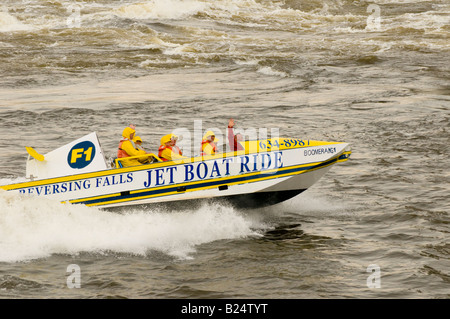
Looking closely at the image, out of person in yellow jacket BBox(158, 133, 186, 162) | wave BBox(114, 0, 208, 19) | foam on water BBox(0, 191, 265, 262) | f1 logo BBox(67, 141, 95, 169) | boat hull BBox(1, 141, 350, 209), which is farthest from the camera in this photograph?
wave BBox(114, 0, 208, 19)

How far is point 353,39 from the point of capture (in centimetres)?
3800

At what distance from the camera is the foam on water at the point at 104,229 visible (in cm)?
1215

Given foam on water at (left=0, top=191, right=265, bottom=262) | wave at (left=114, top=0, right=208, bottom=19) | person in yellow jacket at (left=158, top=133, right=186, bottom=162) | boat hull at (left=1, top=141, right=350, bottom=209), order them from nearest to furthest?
foam on water at (left=0, top=191, right=265, bottom=262), boat hull at (left=1, top=141, right=350, bottom=209), person in yellow jacket at (left=158, top=133, right=186, bottom=162), wave at (left=114, top=0, right=208, bottom=19)

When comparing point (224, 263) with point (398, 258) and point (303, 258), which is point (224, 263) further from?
point (398, 258)

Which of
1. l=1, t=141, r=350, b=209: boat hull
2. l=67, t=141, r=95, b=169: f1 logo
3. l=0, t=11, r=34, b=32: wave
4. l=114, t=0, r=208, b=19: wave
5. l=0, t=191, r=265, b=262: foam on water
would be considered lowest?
l=0, t=191, r=265, b=262: foam on water

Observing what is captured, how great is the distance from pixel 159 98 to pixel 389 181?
12206mm

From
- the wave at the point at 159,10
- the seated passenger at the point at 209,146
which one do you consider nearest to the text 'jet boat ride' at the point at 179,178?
the seated passenger at the point at 209,146

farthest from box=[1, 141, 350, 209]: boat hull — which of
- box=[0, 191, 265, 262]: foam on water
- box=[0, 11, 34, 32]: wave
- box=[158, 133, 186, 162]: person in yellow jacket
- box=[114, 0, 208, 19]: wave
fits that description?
box=[114, 0, 208, 19]: wave

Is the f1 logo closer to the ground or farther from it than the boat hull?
farther from it

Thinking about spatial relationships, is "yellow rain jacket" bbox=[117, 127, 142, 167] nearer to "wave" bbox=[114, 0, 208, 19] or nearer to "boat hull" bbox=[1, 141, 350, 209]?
"boat hull" bbox=[1, 141, 350, 209]

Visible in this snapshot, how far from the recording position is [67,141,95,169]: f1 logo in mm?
13227

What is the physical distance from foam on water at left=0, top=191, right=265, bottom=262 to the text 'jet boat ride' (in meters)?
0.26

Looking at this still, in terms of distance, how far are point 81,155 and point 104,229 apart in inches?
62.1
